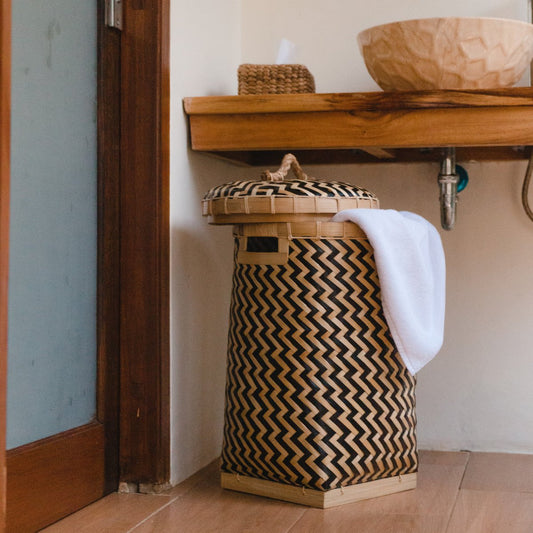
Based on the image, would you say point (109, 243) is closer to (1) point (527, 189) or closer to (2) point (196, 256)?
(2) point (196, 256)

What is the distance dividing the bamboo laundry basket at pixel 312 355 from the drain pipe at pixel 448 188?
37cm

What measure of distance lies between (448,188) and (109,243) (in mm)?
739

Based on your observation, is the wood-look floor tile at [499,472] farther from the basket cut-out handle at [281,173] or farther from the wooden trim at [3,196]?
the wooden trim at [3,196]

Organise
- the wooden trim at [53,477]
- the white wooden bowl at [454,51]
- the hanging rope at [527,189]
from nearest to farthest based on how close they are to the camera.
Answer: the wooden trim at [53,477] < the white wooden bowl at [454,51] < the hanging rope at [527,189]

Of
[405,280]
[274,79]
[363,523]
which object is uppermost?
[274,79]

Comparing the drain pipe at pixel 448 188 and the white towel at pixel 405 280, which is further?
the drain pipe at pixel 448 188

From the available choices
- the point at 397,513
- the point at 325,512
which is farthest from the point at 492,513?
the point at 325,512

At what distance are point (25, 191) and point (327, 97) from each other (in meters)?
0.61

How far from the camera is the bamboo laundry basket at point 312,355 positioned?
1483mm

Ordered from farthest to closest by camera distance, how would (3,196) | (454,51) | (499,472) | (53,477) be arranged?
1. (499,472)
2. (454,51)
3. (53,477)
4. (3,196)

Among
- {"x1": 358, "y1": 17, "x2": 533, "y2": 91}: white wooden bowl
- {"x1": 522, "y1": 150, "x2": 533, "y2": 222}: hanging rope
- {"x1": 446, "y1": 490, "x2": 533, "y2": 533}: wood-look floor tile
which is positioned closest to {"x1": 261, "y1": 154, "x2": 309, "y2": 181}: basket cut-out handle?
{"x1": 358, "y1": 17, "x2": 533, "y2": 91}: white wooden bowl

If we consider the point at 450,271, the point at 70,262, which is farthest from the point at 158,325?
the point at 450,271

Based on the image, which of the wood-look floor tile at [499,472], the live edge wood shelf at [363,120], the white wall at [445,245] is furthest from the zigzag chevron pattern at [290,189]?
the wood-look floor tile at [499,472]

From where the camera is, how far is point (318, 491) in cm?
148
